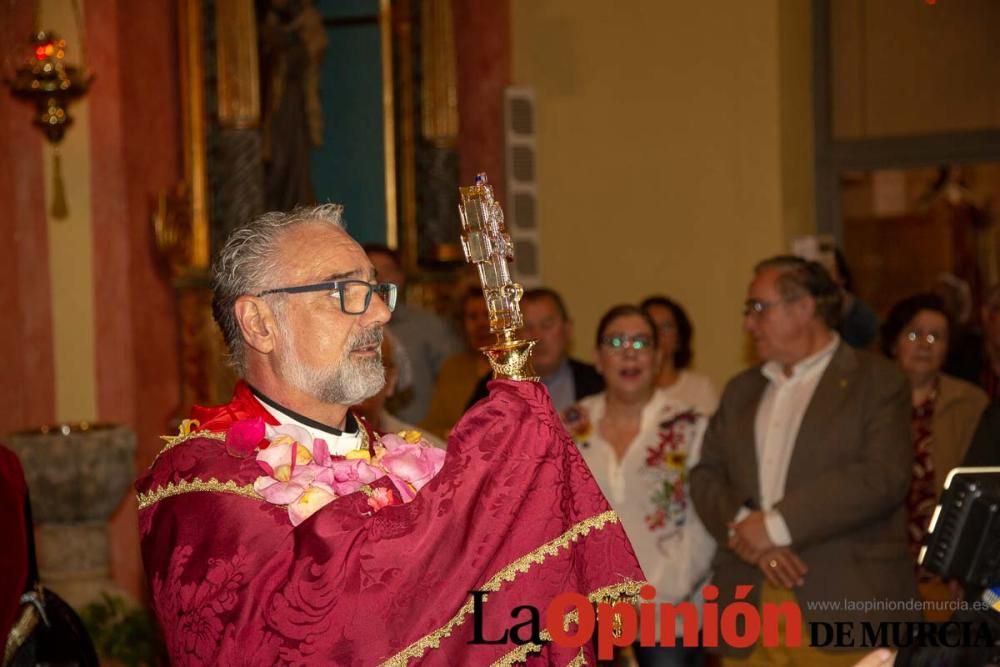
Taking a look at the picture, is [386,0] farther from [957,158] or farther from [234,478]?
[234,478]

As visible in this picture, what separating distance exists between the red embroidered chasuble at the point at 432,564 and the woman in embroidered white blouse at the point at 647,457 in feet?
6.82

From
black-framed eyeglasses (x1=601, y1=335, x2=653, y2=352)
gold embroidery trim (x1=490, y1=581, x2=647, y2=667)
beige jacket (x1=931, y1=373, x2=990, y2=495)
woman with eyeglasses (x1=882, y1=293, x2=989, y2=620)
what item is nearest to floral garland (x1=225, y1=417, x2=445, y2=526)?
gold embroidery trim (x1=490, y1=581, x2=647, y2=667)

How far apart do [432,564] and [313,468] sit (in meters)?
0.39

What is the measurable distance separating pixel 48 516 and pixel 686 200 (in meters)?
4.22

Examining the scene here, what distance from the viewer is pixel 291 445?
2566mm

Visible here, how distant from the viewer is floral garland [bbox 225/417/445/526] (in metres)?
2.45

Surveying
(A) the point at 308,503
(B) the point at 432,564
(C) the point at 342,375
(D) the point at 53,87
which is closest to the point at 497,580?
(B) the point at 432,564

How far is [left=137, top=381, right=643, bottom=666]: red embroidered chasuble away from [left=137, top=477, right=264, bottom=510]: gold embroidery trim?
64 millimetres

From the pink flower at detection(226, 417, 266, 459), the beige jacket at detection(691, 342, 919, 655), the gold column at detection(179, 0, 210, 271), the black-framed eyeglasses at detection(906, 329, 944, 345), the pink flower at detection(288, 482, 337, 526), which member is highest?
the gold column at detection(179, 0, 210, 271)

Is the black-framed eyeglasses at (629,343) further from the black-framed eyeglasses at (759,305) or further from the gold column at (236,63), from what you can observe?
the gold column at (236,63)

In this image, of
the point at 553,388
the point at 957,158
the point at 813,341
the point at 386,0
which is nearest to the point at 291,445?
the point at 813,341

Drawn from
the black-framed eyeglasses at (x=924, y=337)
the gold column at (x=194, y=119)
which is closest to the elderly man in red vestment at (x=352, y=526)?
the black-framed eyeglasses at (x=924, y=337)

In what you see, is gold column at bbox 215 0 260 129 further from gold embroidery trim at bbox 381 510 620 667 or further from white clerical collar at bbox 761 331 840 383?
gold embroidery trim at bbox 381 510 620 667

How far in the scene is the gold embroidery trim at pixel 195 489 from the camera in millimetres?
2457
